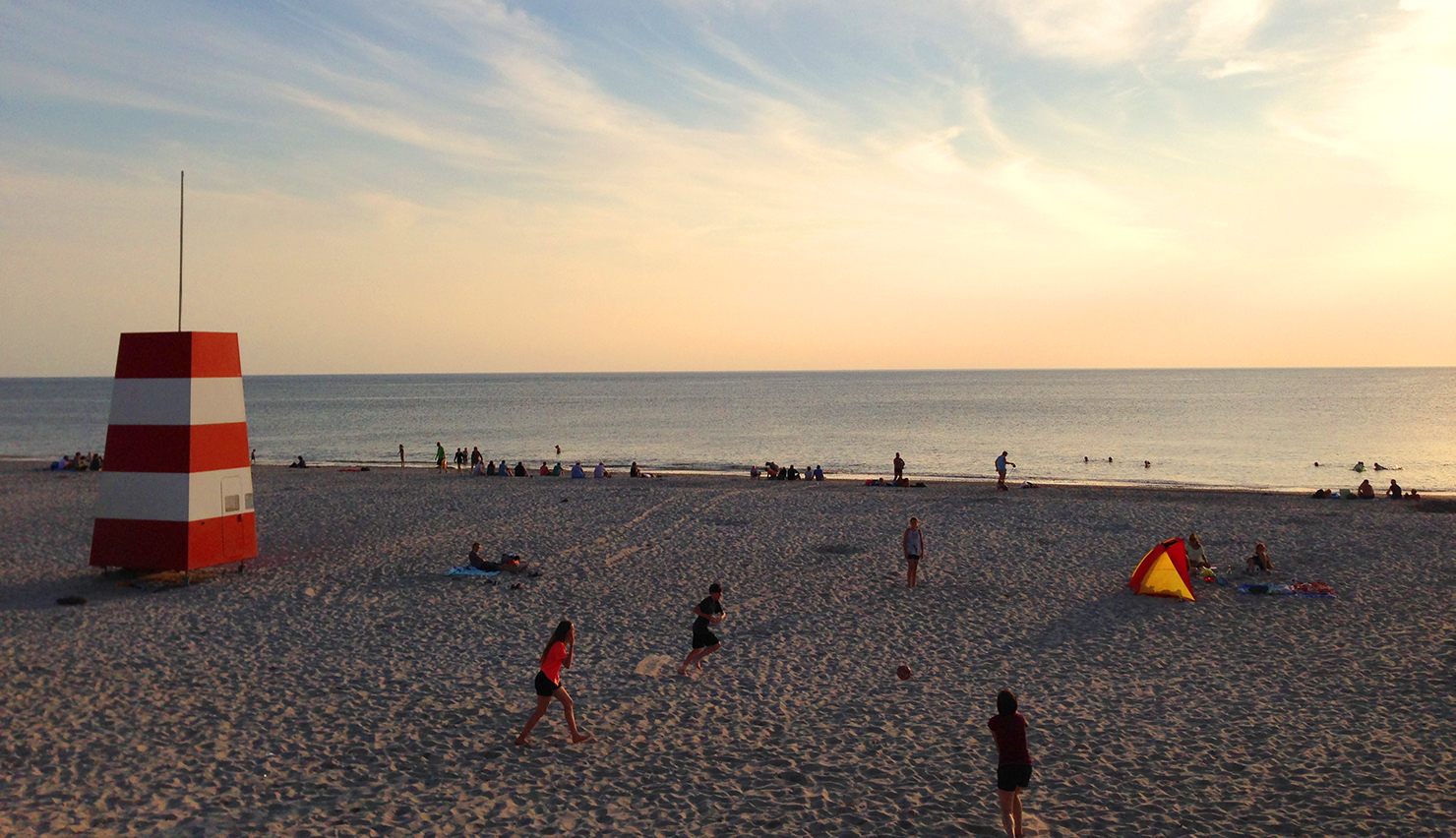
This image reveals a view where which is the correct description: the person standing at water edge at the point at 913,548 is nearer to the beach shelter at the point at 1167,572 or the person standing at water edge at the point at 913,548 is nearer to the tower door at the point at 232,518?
the beach shelter at the point at 1167,572

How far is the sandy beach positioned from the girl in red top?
9.0 inches

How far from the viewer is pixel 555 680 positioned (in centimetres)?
845

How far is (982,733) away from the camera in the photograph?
899 centimetres

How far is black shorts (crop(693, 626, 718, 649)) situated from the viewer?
1068 cm

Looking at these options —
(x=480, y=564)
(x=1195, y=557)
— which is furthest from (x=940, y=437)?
(x=480, y=564)

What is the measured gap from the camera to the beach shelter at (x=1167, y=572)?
560 inches

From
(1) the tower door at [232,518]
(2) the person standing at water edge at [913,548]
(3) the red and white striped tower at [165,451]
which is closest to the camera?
(3) the red and white striped tower at [165,451]

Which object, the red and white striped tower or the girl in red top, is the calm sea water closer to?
the red and white striped tower

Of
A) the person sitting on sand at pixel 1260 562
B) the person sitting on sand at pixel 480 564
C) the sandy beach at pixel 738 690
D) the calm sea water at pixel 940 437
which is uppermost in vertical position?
the calm sea water at pixel 940 437

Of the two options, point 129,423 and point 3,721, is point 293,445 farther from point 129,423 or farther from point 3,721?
point 3,721

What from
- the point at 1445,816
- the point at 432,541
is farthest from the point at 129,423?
the point at 1445,816

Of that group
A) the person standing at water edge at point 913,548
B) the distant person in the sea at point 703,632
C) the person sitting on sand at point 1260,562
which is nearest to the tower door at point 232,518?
the distant person in the sea at point 703,632

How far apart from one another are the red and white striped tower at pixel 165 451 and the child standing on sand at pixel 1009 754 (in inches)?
516

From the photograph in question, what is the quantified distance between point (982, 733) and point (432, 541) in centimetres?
1375
